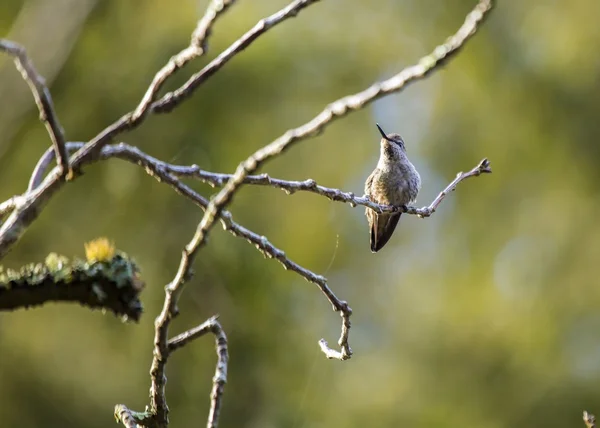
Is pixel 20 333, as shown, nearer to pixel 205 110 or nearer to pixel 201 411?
pixel 201 411

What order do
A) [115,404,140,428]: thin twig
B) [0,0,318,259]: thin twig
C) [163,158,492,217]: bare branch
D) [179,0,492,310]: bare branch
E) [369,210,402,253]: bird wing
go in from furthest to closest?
1. [369,210,402,253]: bird wing
2. [163,158,492,217]: bare branch
3. [115,404,140,428]: thin twig
4. [0,0,318,259]: thin twig
5. [179,0,492,310]: bare branch

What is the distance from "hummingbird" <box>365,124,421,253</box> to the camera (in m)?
4.86

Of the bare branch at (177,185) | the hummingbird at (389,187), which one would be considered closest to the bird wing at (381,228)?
the hummingbird at (389,187)

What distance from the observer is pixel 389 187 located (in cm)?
496

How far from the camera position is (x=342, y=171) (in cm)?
908

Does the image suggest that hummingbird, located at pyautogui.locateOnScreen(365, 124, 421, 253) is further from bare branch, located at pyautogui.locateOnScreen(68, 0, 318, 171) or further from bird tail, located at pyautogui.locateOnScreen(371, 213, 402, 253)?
bare branch, located at pyautogui.locateOnScreen(68, 0, 318, 171)

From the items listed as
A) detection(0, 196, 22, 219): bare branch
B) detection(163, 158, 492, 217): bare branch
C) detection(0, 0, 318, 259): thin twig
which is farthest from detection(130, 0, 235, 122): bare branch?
detection(0, 196, 22, 219): bare branch

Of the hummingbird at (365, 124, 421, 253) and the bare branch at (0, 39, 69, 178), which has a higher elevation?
the hummingbird at (365, 124, 421, 253)

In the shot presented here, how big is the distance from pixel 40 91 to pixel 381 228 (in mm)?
3675

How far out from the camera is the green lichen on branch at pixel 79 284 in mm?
1317

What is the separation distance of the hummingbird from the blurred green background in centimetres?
328

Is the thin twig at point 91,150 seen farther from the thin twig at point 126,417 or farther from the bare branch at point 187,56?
the thin twig at point 126,417

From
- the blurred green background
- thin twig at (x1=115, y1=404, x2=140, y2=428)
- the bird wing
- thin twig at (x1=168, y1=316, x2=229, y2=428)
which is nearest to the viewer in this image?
thin twig at (x1=168, y1=316, x2=229, y2=428)

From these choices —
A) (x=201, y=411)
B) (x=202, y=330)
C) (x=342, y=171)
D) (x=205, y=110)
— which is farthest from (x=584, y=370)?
(x=202, y=330)
